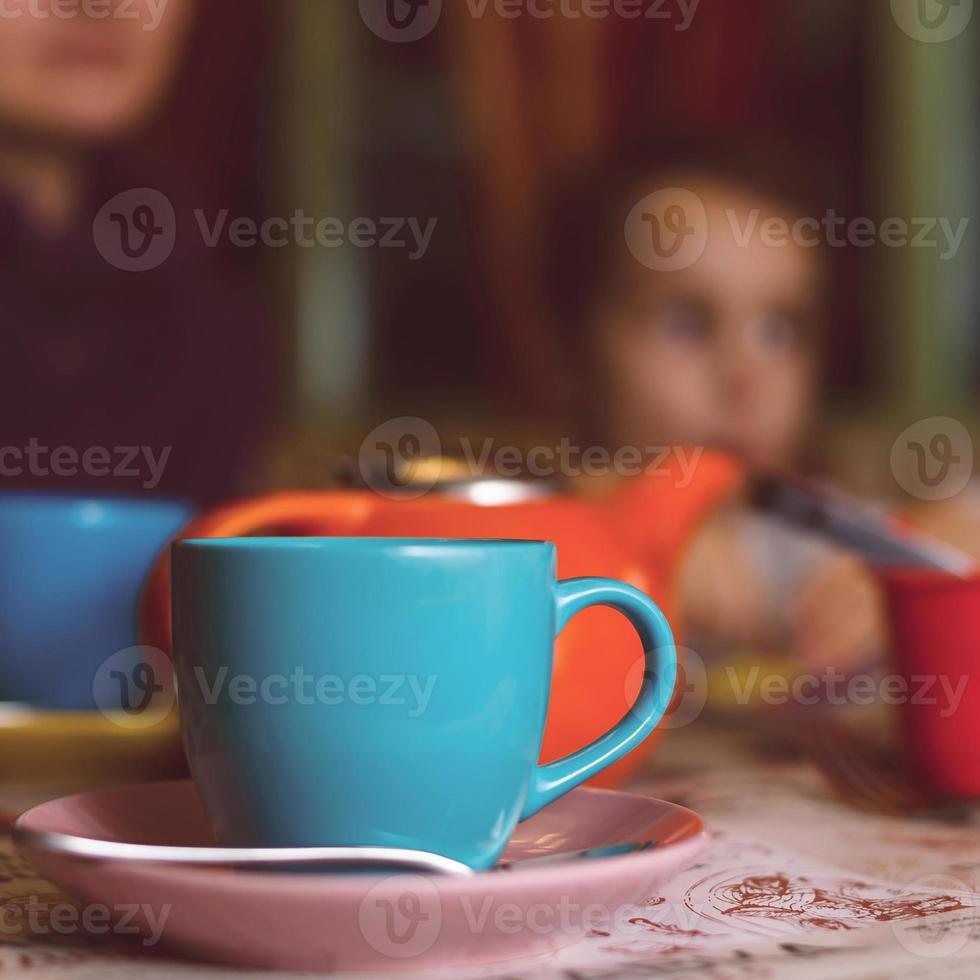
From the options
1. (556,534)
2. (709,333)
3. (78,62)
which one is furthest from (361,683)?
(78,62)

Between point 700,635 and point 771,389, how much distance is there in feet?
1.31

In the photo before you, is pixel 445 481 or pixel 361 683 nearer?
pixel 361 683

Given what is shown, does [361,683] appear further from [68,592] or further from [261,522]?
[68,592]

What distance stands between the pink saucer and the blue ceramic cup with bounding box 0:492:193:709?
0.77 ft

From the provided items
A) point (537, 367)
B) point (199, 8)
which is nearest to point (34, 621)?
point (537, 367)

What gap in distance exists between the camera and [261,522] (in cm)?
43

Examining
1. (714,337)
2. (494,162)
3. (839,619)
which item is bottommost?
(839,619)

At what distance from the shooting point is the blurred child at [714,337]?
133 centimetres

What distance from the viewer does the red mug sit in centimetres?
51

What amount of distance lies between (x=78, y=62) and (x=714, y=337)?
80 centimetres

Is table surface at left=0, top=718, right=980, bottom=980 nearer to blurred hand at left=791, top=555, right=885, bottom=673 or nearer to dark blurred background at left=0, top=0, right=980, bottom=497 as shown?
blurred hand at left=791, top=555, right=885, bottom=673

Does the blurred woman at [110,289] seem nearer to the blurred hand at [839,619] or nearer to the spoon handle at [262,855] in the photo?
the blurred hand at [839,619]

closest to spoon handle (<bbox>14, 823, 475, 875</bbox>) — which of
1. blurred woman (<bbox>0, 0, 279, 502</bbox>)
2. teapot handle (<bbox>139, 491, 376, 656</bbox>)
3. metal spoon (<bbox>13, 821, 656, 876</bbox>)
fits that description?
metal spoon (<bbox>13, 821, 656, 876</bbox>)

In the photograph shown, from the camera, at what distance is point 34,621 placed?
0.56 m
